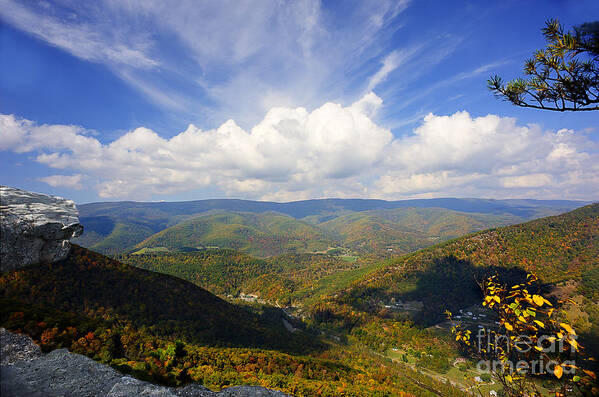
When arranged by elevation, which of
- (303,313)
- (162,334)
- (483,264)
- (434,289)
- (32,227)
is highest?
(32,227)

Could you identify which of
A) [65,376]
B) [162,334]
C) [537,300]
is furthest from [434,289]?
[65,376]

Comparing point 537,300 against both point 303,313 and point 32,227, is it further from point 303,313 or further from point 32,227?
point 303,313

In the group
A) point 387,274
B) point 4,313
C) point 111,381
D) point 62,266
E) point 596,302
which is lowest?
point 387,274

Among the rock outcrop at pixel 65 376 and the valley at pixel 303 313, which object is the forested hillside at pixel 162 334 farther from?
the rock outcrop at pixel 65 376

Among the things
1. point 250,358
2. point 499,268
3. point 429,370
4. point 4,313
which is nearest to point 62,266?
point 250,358

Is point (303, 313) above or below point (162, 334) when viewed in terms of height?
below

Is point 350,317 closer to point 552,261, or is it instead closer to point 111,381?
point 552,261

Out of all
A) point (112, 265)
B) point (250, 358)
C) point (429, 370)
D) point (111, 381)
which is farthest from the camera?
point (429, 370)

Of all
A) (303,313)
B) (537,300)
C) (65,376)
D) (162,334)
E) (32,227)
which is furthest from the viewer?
(303,313)
